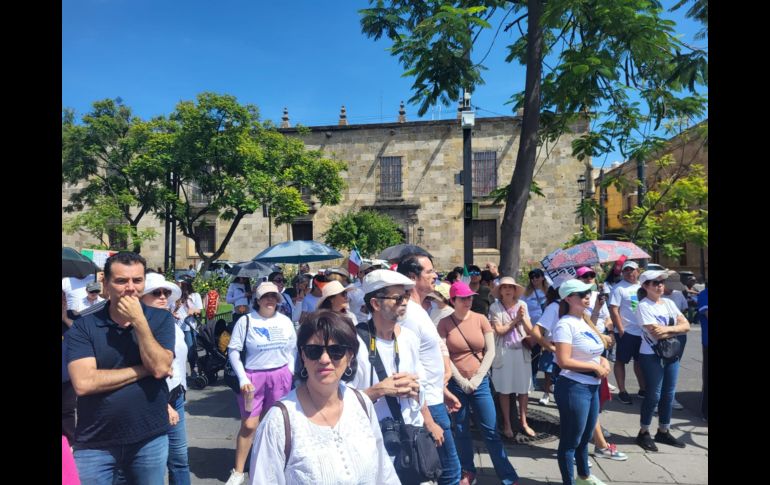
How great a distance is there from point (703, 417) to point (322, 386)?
6092 millimetres

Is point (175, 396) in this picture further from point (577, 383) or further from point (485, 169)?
point (485, 169)

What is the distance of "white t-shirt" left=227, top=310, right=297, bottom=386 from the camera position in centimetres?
466

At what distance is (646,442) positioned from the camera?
541cm

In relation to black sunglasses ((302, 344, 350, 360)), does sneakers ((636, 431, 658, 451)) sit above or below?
below

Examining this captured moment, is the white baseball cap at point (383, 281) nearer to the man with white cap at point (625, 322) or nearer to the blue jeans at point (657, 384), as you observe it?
the blue jeans at point (657, 384)

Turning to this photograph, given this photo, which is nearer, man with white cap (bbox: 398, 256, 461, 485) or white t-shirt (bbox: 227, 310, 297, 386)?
man with white cap (bbox: 398, 256, 461, 485)

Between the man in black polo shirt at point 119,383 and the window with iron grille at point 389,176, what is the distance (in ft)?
88.3

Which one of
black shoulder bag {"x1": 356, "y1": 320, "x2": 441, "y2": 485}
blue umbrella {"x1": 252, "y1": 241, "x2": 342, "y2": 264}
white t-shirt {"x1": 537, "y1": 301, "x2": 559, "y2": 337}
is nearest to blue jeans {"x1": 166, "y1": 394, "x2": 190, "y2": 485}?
black shoulder bag {"x1": 356, "y1": 320, "x2": 441, "y2": 485}

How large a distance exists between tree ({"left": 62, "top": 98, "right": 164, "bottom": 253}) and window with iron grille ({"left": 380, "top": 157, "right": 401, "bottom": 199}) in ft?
40.9

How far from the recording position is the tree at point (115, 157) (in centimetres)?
1997

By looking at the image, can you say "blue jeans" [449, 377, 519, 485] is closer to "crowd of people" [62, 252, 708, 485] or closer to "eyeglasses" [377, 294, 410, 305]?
"crowd of people" [62, 252, 708, 485]
